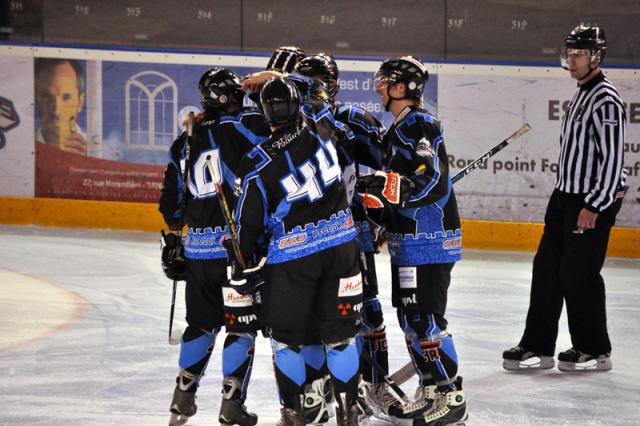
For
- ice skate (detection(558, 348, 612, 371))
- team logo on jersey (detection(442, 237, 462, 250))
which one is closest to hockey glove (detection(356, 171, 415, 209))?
team logo on jersey (detection(442, 237, 462, 250))

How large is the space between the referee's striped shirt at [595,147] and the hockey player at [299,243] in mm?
1639

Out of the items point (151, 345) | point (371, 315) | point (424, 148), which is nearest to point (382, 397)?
point (371, 315)

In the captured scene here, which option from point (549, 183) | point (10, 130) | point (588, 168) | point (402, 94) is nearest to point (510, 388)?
point (588, 168)

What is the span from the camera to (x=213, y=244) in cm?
405

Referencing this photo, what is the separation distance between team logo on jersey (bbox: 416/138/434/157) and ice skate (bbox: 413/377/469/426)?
83cm

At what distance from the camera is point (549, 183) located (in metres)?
8.42

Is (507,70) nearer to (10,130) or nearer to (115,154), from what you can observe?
(115,154)

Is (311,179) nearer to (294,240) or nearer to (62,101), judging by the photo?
(294,240)

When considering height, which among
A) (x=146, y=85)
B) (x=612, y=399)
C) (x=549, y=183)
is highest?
(x=146, y=85)

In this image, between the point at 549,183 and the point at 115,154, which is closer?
the point at 549,183

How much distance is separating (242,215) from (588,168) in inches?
78.6

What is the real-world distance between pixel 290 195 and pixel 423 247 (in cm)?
65

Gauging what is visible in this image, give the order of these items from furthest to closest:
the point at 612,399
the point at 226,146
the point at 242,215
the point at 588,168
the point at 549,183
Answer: the point at 549,183 → the point at 588,168 → the point at 612,399 → the point at 226,146 → the point at 242,215

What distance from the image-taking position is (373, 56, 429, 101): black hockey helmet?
4102mm
